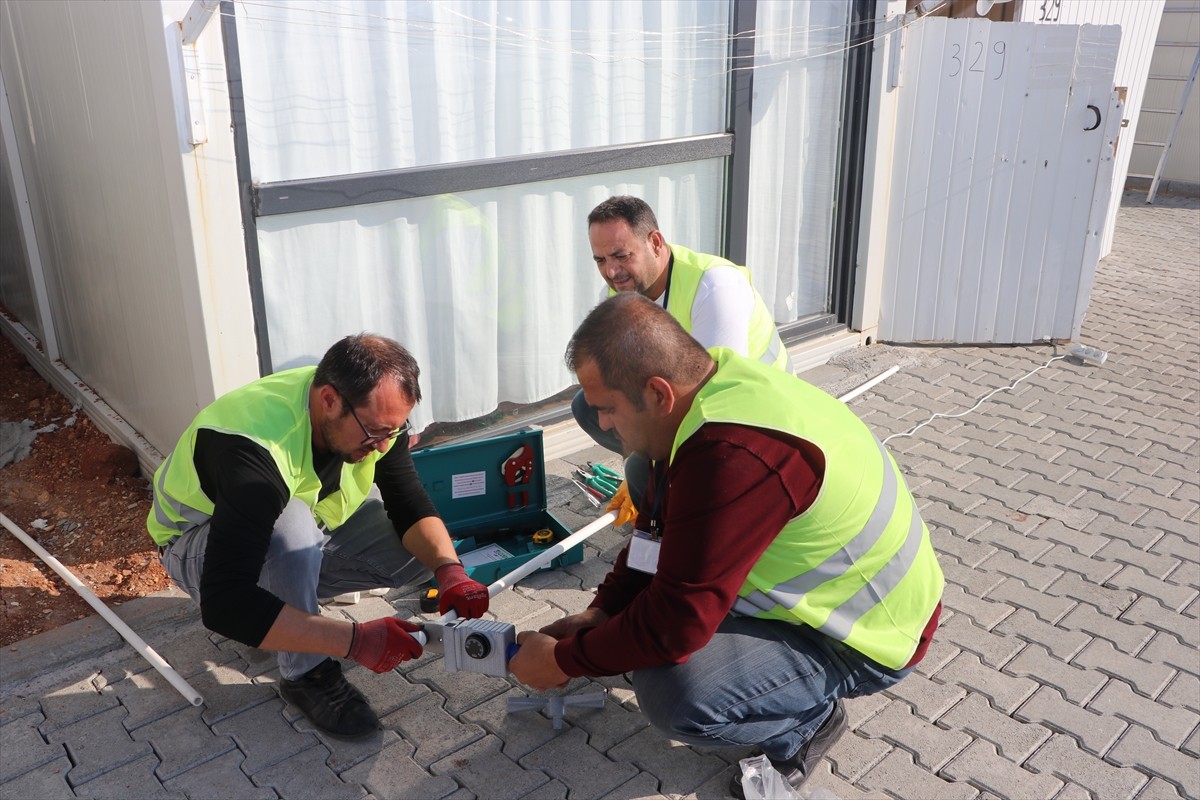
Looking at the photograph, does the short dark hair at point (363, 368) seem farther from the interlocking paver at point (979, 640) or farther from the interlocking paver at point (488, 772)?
the interlocking paver at point (979, 640)

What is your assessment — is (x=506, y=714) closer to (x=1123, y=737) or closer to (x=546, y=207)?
(x=1123, y=737)

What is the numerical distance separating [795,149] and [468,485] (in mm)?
2954

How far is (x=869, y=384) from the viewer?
573cm

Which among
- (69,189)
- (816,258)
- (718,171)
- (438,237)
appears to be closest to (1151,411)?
(816,258)

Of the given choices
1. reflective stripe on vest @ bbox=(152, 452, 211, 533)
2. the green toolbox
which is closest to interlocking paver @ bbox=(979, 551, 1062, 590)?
the green toolbox

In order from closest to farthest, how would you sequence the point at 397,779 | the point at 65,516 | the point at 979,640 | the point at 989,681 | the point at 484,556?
the point at 397,779 → the point at 989,681 → the point at 979,640 → the point at 484,556 → the point at 65,516

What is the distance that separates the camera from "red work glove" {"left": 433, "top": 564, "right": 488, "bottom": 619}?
3014mm

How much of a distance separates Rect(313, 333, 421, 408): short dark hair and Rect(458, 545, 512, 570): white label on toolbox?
3.83 feet

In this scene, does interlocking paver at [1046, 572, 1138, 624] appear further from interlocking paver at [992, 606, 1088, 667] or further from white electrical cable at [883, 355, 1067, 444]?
white electrical cable at [883, 355, 1067, 444]

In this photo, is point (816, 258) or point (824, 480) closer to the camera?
point (824, 480)

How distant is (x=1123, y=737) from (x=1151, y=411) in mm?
3065

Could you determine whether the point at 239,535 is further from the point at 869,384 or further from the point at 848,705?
the point at 869,384

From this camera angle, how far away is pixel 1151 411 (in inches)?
220

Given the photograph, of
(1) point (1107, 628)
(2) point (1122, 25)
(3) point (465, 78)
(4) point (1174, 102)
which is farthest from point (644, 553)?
(4) point (1174, 102)
